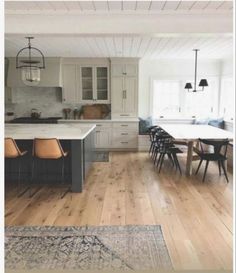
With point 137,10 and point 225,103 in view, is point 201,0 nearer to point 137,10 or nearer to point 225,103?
point 137,10

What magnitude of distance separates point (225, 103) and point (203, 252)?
6418 mm

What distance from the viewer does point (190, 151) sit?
580 centimetres

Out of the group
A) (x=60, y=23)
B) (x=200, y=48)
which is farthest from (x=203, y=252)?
(x=200, y=48)

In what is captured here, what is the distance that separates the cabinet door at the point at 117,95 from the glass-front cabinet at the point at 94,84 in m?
0.23

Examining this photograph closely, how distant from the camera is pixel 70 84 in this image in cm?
841

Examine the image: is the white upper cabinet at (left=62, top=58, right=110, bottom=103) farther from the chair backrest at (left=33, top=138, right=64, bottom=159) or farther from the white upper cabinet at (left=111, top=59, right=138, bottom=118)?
the chair backrest at (left=33, top=138, right=64, bottom=159)

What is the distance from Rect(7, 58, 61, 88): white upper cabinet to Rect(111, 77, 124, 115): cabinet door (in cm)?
148

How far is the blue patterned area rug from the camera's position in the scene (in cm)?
272

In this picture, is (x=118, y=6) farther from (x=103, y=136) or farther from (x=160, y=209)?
(x=103, y=136)

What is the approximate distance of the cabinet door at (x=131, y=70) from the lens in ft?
27.2

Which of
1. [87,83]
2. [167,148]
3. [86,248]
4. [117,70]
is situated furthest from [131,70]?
[86,248]

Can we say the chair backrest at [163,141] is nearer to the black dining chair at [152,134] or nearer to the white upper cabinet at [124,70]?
the black dining chair at [152,134]

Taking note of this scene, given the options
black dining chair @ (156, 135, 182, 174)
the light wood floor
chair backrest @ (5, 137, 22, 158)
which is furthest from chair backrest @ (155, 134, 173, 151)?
chair backrest @ (5, 137, 22, 158)

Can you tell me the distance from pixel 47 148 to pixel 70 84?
4.14m
